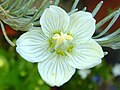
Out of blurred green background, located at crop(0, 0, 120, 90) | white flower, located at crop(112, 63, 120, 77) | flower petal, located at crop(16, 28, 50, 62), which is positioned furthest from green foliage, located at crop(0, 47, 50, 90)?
flower petal, located at crop(16, 28, 50, 62)

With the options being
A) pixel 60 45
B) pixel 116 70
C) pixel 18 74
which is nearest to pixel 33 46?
pixel 60 45

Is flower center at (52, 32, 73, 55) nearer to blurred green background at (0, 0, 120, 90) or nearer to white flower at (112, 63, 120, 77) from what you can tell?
blurred green background at (0, 0, 120, 90)

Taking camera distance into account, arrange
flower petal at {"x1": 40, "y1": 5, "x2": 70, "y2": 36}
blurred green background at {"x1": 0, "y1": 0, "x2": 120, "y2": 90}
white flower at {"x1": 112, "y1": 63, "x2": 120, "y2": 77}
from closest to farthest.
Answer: flower petal at {"x1": 40, "y1": 5, "x2": 70, "y2": 36}, blurred green background at {"x1": 0, "y1": 0, "x2": 120, "y2": 90}, white flower at {"x1": 112, "y1": 63, "x2": 120, "y2": 77}

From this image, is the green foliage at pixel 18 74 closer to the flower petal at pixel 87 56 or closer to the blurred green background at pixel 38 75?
the blurred green background at pixel 38 75

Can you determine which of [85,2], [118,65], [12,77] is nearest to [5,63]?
[12,77]

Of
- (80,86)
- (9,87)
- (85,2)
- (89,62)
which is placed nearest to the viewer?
(89,62)

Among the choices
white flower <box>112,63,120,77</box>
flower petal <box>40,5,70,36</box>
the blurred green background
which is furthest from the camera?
white flower <box>112,63,120,77</box>

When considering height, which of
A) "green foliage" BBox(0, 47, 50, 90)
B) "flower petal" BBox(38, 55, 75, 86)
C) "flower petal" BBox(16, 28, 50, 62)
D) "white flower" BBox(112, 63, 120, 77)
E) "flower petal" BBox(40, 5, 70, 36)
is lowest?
"white flower" BBox(112, 63, 120, 77)

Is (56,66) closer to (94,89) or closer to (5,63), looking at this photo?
(5,63)
